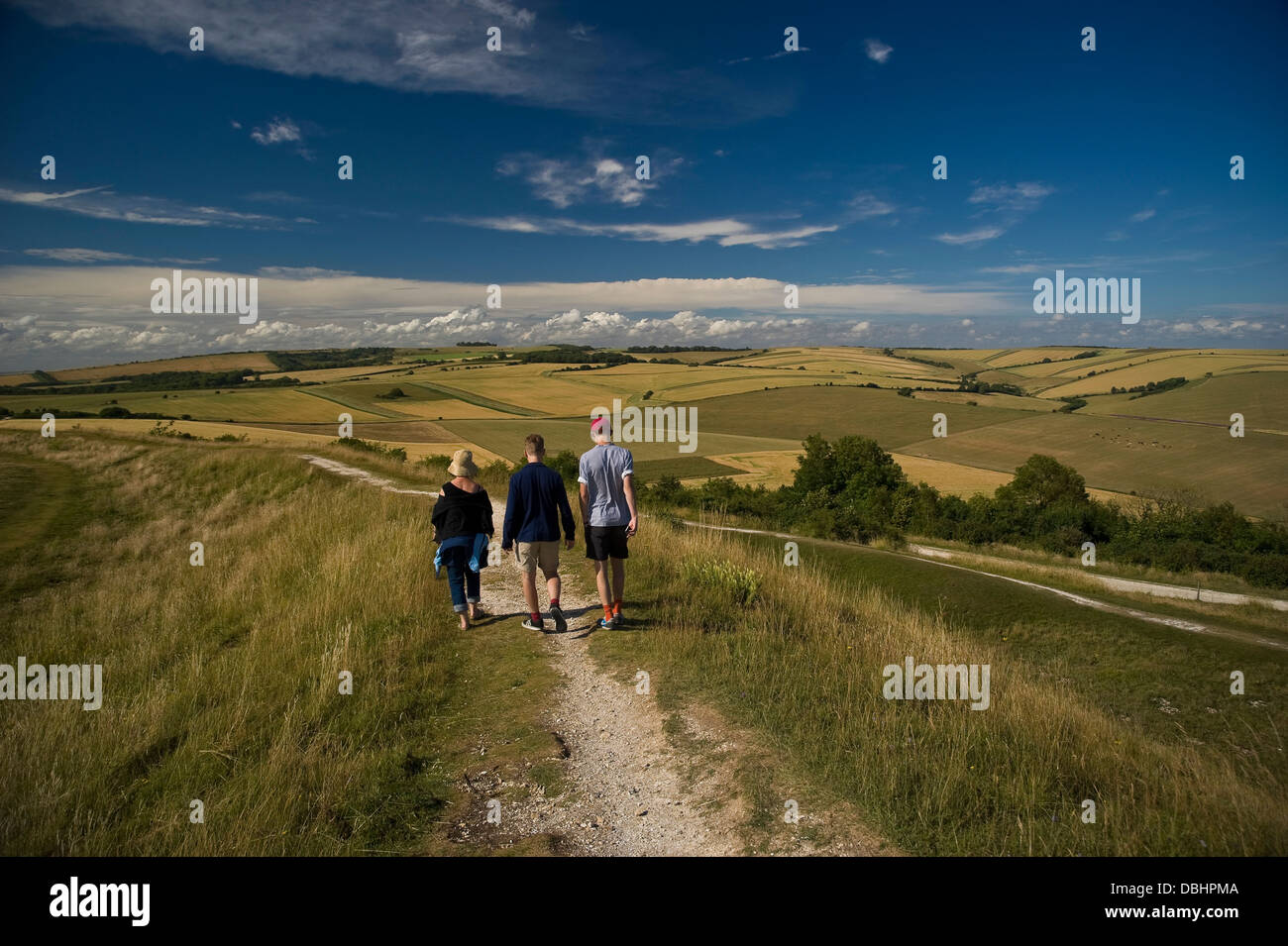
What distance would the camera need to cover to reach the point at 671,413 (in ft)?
276

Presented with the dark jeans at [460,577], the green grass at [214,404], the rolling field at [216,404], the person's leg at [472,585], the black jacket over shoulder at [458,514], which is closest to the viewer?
the black jacket over shoulder at [458,514]

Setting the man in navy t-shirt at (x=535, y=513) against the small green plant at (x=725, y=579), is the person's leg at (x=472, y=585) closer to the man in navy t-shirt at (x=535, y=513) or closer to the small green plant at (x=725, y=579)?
the man in navy t-shirt at (x=535, y=513)

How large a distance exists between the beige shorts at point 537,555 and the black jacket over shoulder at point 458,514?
2.80ft

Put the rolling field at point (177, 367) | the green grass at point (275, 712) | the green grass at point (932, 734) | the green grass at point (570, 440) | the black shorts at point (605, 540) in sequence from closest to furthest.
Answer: the green grass at point (932, 734) < the green grass at point (275, 712) < the black shorts at point (605, 540) < the green grass at point (570, 440) < the rolling field at point (177, 367)

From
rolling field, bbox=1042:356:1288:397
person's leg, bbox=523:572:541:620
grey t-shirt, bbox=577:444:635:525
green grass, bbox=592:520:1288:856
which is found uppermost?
rolling field, bbox=1042:356:1288:397

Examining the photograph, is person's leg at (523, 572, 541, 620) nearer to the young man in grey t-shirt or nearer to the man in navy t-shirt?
the man in navy t-shirt

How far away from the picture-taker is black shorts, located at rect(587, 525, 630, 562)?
23.6ft

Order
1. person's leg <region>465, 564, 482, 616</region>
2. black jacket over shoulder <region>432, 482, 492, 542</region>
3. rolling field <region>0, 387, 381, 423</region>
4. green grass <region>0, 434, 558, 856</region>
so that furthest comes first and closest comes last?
rolling field <region>0, 387, 381, 423</region> → person's leg <region>465, 564, 482, 616</region> → black jacket over shoulder <region>432, 482, 492, 542</region> → green grass <region>0, 434, 558, 856</region>

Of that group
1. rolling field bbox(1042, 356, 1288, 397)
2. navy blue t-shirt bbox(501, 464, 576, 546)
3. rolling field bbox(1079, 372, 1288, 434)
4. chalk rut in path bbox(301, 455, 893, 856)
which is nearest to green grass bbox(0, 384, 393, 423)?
navy blue t-shirt bbox(501, 464, 576, 546)

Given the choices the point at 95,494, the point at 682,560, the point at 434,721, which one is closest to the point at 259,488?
the point at 95,494

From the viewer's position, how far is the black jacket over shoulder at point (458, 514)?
7914 mm

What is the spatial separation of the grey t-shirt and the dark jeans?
2018 mm

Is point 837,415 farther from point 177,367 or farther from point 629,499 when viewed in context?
point 177,367

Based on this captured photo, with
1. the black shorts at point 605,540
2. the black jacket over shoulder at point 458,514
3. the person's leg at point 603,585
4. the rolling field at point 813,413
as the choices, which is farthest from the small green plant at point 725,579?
the rolling field at point 813,413
